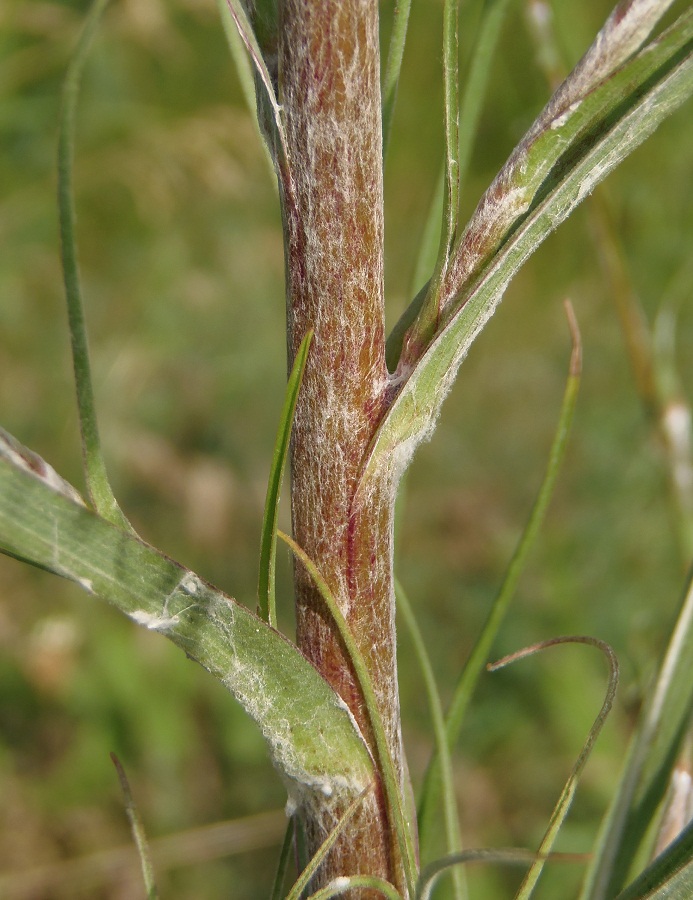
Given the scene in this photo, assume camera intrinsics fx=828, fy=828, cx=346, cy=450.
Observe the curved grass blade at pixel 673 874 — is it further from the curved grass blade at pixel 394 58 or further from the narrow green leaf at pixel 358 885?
the curved grass blade at pixel 394 58

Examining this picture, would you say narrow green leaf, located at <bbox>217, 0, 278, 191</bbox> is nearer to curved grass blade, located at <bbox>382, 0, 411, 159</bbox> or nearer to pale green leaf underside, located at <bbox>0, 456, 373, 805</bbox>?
curved grass blade, located at <bbox>382, 0, 411, 159</bbox>

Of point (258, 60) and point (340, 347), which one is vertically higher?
point (258, 60)

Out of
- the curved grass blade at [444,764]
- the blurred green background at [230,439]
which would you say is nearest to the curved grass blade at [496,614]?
the curved grass blade at [444,764]

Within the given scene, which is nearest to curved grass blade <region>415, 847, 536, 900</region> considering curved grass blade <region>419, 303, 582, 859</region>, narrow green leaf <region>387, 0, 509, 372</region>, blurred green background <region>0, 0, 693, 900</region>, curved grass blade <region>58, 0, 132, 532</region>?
curved grass blade <region>419, 303, 582, 859</region>

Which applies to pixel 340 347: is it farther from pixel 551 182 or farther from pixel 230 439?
pixel 230 439

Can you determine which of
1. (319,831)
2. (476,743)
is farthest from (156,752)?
(319,831)

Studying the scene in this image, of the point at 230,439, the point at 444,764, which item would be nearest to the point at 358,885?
the point at 444,764

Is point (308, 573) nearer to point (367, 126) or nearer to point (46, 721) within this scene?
point (367, 126)
